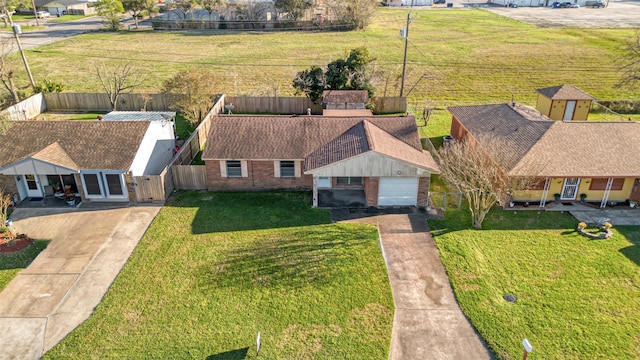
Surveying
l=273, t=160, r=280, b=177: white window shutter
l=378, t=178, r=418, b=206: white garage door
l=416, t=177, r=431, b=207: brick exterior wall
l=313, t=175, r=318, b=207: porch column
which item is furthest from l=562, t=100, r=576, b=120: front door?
l=273, t=160, r=280, b=177: white window shutter

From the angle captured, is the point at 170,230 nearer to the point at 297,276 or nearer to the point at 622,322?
the point at 297,276

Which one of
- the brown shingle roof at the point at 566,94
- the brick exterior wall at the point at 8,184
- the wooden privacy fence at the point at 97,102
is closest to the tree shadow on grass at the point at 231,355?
the brick exterior wall at the point at 8,184

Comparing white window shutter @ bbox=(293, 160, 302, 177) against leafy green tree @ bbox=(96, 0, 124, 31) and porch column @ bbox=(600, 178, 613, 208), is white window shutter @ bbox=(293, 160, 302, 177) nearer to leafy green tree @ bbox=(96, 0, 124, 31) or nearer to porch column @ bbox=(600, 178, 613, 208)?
porch column @ bbox=(600, 178, 613, 208)

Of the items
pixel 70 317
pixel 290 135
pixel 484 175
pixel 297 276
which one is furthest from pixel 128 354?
pixel 484 175

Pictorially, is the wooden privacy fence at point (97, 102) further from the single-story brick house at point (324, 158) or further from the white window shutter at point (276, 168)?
the white window shutter at point (276, 168)

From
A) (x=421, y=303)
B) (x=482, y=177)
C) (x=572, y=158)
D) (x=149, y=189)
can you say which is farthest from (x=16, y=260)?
(x=572, y=158)

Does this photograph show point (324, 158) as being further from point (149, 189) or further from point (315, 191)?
point (149, 189)
